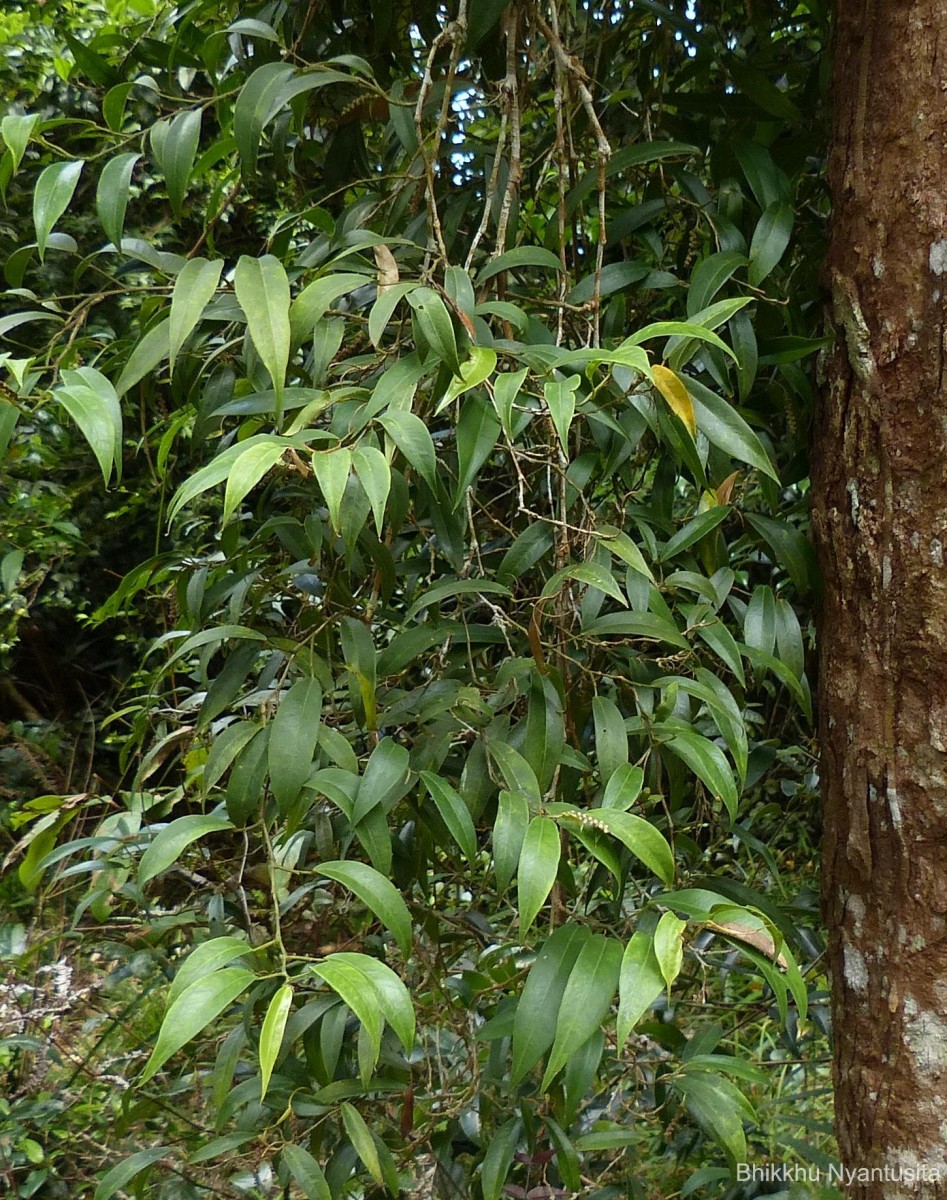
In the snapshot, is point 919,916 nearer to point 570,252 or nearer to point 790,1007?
point 790,1007

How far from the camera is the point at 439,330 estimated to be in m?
0.60

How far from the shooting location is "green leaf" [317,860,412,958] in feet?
1.90

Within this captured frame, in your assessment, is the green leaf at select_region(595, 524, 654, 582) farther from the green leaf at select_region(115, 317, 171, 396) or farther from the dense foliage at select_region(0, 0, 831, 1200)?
the green leaf at select_region(115, 317, 171, 396)

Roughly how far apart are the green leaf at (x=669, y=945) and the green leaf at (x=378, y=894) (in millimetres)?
143

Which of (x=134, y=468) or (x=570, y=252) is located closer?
(x=570, y=252)

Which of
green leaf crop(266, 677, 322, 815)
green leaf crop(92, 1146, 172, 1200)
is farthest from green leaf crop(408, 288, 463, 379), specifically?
green leaf crop(92, 1146, 172, 1200)

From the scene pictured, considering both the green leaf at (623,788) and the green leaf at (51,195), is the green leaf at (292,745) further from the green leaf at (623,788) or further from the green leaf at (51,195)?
the green leaf at (51,195)

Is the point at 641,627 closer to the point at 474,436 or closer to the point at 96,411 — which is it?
the point at 474,436

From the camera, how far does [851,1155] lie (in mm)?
769

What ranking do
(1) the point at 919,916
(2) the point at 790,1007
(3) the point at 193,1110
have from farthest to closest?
(3) the point at 193,1110
(2) the point at 790,1007
(1) the point at 919,916

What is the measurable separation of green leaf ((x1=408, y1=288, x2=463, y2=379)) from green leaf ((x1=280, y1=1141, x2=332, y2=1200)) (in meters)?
0.54

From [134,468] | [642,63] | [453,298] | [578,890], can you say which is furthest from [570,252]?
[134,468]

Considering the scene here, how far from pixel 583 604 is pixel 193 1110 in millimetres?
971

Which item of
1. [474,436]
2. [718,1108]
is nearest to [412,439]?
[474,436]
